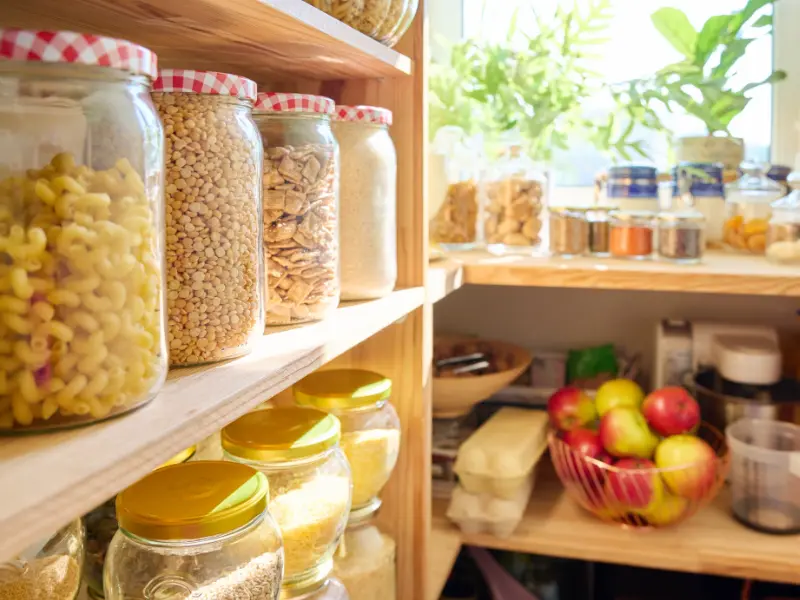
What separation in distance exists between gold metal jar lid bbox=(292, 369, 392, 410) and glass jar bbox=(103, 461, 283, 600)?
0.26 meters

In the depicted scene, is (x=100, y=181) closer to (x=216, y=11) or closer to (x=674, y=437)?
(x=216, y=11)

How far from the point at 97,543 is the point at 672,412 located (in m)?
0.95

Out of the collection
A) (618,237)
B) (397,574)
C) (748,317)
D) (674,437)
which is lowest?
(397,574)

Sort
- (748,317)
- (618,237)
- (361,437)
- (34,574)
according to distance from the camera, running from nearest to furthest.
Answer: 1. (34,574)
2. (361,437)
3. (618,237)
4. (748,317)

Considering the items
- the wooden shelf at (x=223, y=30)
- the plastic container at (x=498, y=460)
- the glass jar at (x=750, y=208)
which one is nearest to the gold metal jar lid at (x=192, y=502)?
the wooden shelf at (x=223, y=30)

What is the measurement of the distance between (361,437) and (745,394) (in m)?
0.80

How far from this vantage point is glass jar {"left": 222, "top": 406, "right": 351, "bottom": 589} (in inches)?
29.1

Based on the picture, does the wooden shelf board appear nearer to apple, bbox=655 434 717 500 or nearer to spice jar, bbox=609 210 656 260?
apple, bbox=655 434 717 500

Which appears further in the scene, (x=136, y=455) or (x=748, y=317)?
(x=748, y=317)

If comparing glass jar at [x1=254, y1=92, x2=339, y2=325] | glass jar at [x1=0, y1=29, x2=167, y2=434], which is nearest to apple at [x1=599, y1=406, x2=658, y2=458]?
glass jar at [x1=254, y1=92, x2=339, y2=325]

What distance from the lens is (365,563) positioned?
0.96 m

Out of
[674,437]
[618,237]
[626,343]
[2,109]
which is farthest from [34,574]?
[626,343]

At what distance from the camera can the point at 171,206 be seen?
55 cm

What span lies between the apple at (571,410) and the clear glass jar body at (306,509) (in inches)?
28.2
